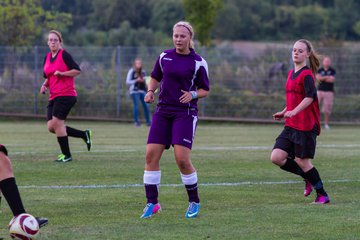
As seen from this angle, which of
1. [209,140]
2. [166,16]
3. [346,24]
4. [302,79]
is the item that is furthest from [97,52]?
[346,24]

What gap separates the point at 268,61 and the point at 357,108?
308 cm

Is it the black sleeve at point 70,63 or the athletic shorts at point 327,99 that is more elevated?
the black sleeve at point 70,63

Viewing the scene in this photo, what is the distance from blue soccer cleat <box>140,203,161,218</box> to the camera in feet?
28.3

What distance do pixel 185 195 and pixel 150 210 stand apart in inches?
59.1

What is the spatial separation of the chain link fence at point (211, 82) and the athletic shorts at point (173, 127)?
19154mm

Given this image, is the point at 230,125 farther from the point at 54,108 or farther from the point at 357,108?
the point at 54,108

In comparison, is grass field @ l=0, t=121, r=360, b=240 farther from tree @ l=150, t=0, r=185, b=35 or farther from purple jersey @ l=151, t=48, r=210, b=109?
tree @ l=150, t=0, r=185, b=35

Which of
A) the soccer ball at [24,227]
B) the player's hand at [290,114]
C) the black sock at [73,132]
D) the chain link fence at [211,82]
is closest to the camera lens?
the soccer ball at [24,227]

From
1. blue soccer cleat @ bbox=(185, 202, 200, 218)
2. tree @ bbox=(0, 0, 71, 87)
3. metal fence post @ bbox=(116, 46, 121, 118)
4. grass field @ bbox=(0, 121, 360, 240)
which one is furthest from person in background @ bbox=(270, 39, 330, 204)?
tree @ bbox=(0, 0, 71, 87)

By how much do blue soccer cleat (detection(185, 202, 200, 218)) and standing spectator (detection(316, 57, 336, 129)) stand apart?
17.1 metres

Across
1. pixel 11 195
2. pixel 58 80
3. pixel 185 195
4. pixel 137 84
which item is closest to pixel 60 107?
pixel 58 80

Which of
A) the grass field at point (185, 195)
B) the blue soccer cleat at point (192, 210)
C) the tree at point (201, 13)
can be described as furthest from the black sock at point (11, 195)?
the tree at point (201, 13)

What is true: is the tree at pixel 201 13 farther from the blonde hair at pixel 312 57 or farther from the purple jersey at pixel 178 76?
the purple jersey at pixel 178 76

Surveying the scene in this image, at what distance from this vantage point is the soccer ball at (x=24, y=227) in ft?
23.5
